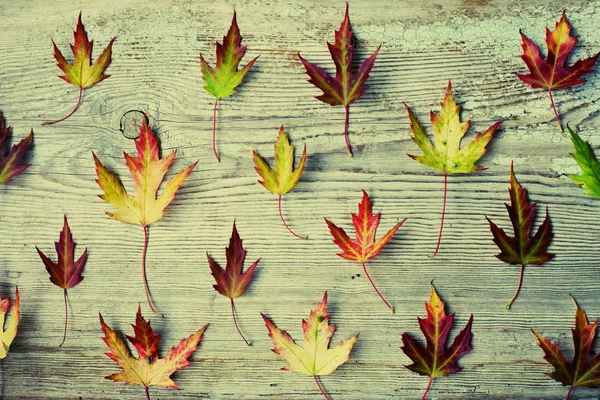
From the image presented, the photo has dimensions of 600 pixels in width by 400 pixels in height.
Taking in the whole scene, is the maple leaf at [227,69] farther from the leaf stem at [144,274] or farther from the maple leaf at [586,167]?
the maple leaf at [586,167]

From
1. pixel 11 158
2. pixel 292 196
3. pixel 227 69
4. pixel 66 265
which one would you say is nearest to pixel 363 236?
pixel 292 196

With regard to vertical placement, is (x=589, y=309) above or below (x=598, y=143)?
below

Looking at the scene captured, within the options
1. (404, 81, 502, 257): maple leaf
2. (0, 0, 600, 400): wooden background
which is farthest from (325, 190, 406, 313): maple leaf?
(404, 81, 502, 257): maple leaf

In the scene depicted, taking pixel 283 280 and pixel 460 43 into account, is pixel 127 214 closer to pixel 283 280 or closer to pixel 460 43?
pixel 283 280

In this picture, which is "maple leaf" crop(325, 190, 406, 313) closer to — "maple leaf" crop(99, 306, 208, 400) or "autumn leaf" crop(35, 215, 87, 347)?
"maple leaf" crop(99, 306, 208, 400)

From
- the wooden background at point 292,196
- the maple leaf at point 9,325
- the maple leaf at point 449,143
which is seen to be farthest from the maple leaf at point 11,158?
the maple leaf at point 449,143

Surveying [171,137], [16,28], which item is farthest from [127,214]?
[16,28]

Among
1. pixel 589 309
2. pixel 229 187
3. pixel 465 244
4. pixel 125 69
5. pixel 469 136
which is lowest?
pixel 589 309
